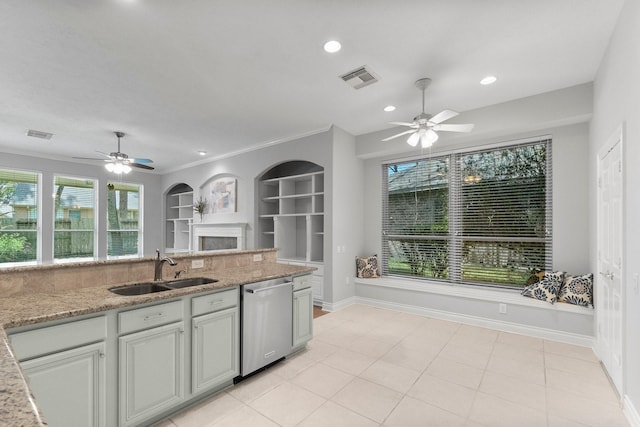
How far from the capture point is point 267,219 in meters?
6.41

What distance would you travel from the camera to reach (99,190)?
736cm

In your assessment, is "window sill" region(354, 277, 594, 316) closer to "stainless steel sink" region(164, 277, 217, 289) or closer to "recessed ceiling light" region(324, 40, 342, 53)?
"stainless steel sink" region(164, 277, 217, 289)

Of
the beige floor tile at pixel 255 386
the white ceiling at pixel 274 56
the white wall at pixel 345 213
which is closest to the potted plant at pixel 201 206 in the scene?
the white ceiling at pixel 274 56

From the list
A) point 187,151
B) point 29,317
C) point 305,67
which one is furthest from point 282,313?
point 187,151

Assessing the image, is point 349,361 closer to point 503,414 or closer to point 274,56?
point 503,414

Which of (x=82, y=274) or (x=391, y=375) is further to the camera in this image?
(x=391, y=375)

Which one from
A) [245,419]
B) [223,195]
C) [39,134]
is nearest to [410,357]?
[245,419]

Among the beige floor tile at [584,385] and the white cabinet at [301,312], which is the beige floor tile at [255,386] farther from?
the beige floor tile at [584,385]

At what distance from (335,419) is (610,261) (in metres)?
2.80

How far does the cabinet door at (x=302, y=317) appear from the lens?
3117 mm

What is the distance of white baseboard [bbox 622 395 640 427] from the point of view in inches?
78.5

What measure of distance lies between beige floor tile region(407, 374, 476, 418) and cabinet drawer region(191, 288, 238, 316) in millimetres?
1687

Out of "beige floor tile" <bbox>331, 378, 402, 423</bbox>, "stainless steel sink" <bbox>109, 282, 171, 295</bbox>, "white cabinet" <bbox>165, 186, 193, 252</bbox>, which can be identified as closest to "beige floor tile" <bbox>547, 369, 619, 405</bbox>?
"beige floor tile" <bbox>331, 378, 402, 423</bbox>

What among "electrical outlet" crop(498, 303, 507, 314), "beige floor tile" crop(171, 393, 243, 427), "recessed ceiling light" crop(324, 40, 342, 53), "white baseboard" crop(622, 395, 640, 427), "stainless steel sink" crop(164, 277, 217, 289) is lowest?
"beige floor tile" crop(171, 393, 243, 427)
